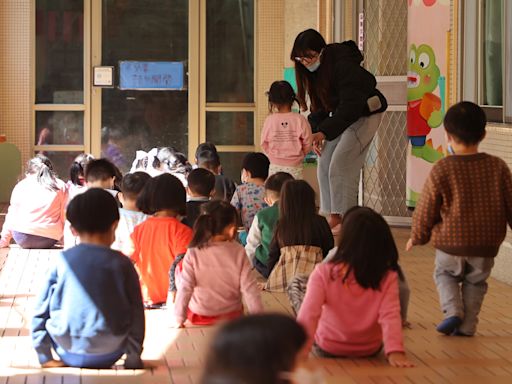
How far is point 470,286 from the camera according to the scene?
521cm

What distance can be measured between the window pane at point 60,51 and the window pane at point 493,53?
271 inches

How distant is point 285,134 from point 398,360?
12.5 ft

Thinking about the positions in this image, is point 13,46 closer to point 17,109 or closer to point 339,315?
point 17,109

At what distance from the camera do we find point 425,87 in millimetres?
9312

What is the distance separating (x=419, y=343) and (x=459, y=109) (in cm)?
111

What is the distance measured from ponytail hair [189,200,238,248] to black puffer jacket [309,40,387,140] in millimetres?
2425

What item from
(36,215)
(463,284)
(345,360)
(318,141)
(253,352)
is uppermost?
(318,141)

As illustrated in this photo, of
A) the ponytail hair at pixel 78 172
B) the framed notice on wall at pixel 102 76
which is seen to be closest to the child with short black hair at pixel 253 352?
the ponytail hair at pixel 78 172

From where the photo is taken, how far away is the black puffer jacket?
7648 mm

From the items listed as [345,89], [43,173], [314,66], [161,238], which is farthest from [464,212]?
[43,173]

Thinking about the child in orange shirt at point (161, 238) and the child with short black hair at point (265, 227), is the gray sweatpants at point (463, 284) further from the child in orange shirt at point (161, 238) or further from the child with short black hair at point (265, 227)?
the child with short black hair at point (265, 227)

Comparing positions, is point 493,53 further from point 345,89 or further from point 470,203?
point 470,203

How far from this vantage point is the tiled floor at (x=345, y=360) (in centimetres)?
438

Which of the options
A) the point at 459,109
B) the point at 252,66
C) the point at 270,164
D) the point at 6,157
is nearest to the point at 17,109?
the point at 6,157
